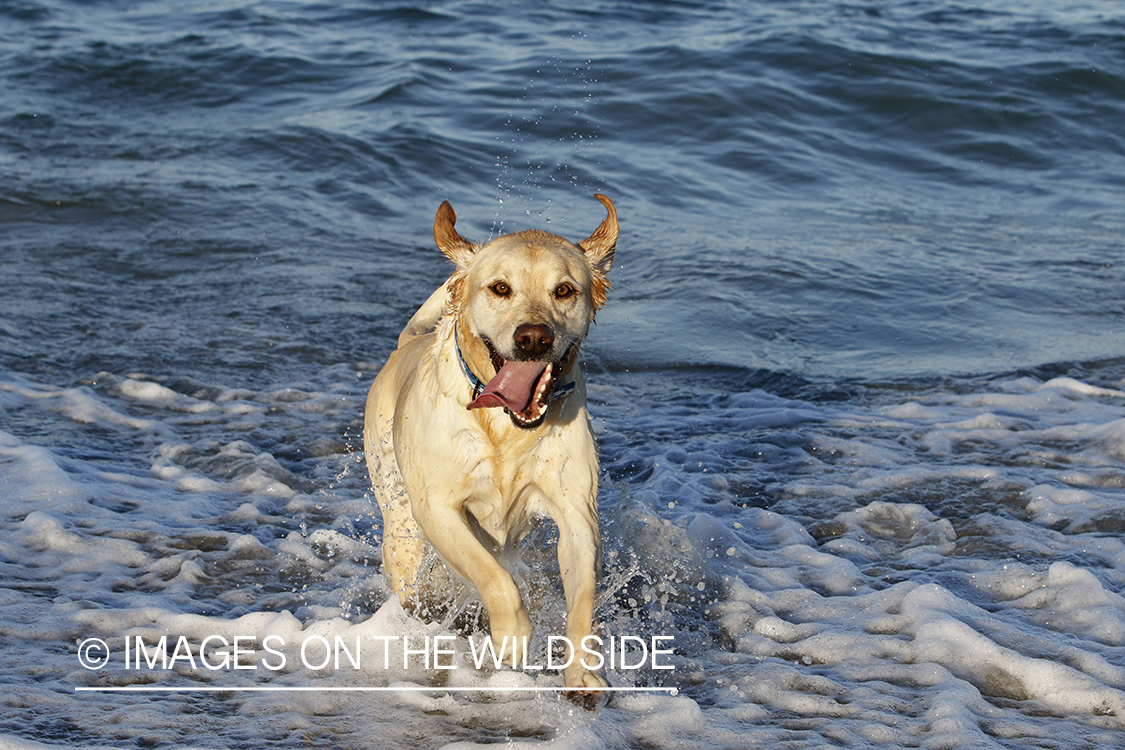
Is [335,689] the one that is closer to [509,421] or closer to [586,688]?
[586,688]

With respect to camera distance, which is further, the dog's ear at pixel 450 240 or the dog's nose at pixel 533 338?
the dog's ear at pixel 450 240

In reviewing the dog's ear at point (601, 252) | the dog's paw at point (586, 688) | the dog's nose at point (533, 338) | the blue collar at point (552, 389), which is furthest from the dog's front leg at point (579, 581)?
the dog's ear at point (601, 252)

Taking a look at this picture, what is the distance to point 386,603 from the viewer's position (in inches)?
194

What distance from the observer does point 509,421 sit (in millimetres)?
4223

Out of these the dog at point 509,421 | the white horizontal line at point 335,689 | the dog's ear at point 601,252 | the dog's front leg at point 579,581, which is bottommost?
the white horizontal line at point 335,689

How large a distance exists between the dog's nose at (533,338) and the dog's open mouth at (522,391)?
0.08 metres

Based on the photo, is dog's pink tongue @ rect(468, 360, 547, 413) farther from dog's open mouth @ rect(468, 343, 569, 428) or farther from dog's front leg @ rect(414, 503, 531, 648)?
dog's front leg @ rect(414, 503, 531, 648)

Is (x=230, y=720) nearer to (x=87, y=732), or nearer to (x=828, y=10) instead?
(x=87, y=732)

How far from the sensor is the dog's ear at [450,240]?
14.5 ft

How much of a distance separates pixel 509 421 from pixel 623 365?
478 cm

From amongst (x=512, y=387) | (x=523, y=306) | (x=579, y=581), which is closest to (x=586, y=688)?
(x=579, y=581)

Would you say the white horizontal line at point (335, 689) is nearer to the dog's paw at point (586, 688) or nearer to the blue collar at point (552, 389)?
the dog's paw at point (586, 688)

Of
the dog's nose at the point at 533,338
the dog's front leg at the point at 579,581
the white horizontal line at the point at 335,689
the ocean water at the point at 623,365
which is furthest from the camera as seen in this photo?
the ocean water at the point at 623,365

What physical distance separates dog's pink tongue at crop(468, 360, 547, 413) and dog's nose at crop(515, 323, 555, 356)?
86 millimetres
